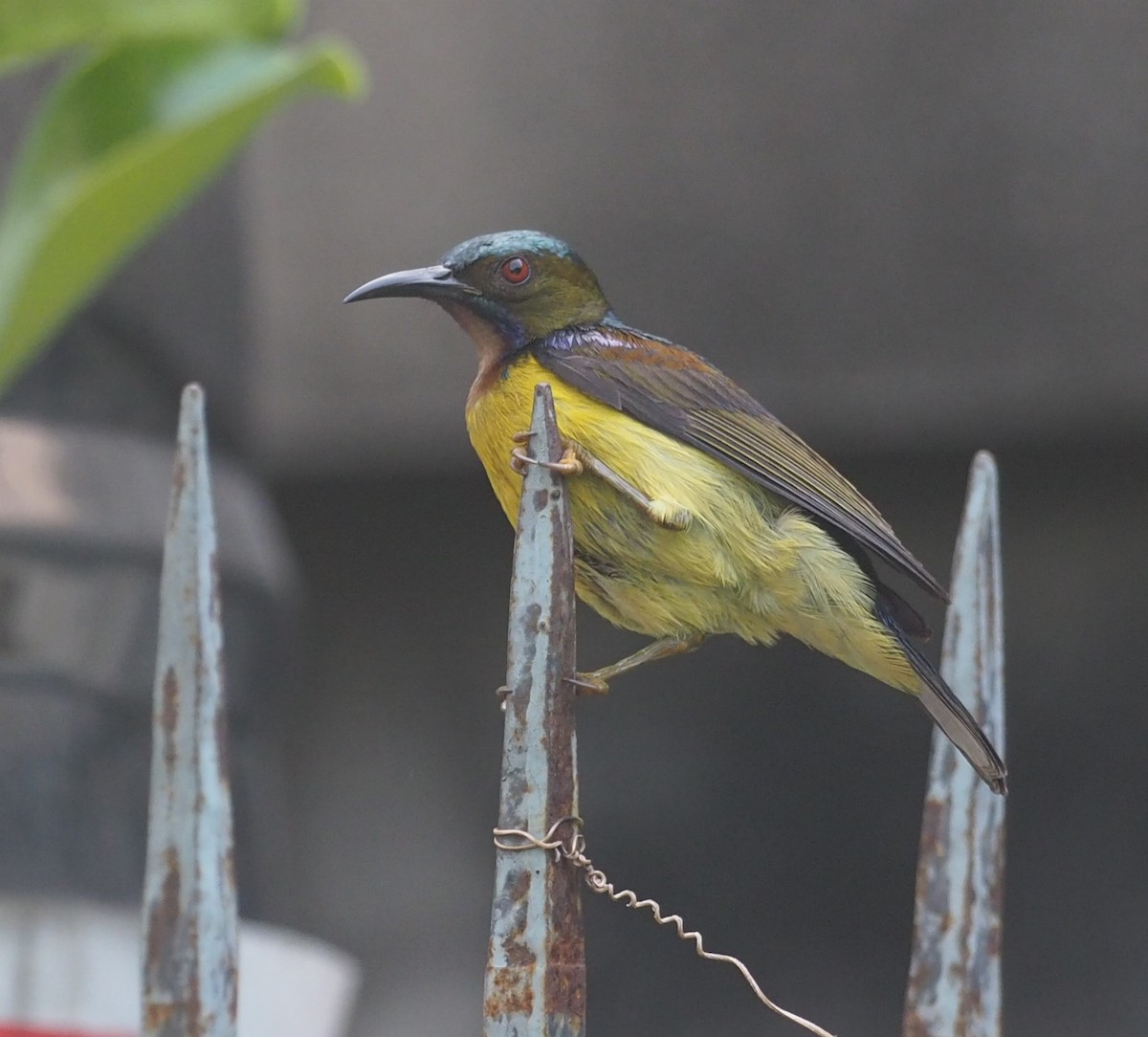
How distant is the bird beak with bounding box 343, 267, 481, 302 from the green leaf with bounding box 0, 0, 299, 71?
583 mm

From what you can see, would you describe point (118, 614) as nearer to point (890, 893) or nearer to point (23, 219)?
point (23, 219)

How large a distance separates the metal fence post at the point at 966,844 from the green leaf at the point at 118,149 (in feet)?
3.26

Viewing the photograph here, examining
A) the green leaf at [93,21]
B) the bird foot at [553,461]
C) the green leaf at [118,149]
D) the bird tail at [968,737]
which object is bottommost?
the bird tail at [968,737]

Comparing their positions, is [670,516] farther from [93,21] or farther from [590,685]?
[93,21]

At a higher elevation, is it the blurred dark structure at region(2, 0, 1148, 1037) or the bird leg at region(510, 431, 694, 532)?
the blurred dark structure at region(2, 0, 1148, 1037)

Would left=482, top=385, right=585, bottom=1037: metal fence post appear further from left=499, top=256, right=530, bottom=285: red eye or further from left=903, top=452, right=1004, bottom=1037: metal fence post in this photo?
left=499, top=256, right=530, bottom=285: red eye

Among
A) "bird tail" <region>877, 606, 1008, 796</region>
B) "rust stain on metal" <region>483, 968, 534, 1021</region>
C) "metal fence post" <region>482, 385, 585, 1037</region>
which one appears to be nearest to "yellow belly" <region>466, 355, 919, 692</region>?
"bird tail" <region>877, 606, 1008, 796</region>

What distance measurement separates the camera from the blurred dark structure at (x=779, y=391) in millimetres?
4223

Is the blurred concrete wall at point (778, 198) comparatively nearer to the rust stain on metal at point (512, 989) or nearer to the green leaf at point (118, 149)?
the green leaf at point (118, 149)

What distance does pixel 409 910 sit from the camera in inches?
181

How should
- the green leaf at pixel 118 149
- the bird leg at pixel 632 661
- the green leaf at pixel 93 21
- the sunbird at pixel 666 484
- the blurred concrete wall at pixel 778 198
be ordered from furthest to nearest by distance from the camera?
the blurred concrete wall at pixel 778 198, the green leaf at pixel 93 21, the green leaf at pixel 118 149, the sunbird at pixel 666 484, the bird leg at pixel 632 661

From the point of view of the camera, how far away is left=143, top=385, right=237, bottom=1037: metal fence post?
148cm

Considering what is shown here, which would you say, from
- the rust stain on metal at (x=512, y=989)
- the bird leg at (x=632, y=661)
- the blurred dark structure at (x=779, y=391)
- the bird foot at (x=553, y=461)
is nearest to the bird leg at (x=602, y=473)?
the bird foot at (x=553, y=461)

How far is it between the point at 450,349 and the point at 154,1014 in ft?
10.3
